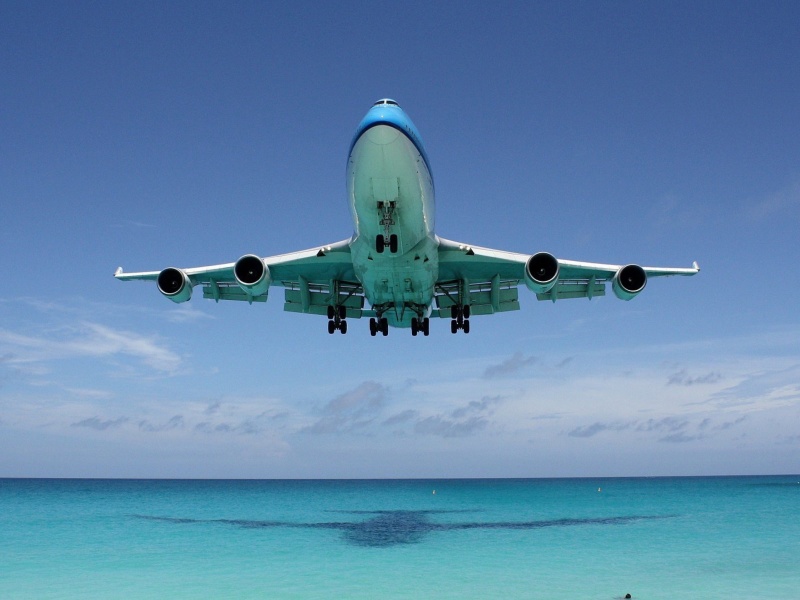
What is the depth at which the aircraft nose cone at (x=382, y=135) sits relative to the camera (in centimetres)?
1841

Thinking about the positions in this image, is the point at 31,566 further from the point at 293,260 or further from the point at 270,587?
the point at 293,260

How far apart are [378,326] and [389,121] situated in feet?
41.8

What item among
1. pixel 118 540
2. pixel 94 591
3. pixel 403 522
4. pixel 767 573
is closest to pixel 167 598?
pixel 94 591

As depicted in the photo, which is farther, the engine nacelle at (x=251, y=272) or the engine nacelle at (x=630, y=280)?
the engine nacelle at (x=630, y=280)

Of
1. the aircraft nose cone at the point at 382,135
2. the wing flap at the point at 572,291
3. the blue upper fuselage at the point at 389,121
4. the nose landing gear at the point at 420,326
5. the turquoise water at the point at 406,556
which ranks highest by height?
the blue upper fuselage at the point at 389,121

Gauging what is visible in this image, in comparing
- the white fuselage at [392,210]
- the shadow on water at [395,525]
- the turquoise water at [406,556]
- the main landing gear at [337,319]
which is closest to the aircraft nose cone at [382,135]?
the white fuselage at [392,210]

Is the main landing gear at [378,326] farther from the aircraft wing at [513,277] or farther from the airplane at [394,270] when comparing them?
the aircraft wing at [513,277]

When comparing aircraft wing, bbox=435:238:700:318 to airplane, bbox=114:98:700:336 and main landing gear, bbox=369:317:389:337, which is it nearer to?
airplane, bbox=114:98:700:336

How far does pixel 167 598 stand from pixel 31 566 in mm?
13908

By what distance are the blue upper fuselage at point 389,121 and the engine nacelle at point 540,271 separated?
18.5 feet

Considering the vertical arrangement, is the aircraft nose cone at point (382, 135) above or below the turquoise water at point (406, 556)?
above

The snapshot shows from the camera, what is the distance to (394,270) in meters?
24.0

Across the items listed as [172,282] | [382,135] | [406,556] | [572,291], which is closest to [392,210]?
[382,135]

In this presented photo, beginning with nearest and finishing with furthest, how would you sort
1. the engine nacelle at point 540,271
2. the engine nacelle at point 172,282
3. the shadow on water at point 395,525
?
the engine nacelle at point 540,271, the engine nacelle at point 172,282, the shadow on water at point 395,525
